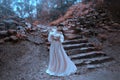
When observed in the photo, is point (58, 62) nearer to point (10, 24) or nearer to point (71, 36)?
point (71, 36)

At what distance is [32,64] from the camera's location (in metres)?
5.25

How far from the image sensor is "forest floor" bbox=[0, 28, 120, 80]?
476 cm

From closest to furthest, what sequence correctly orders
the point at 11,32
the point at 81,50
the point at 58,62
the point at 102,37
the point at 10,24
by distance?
the point at 58,62, the point at 81,50, the point at 11,32, the point at 10,24, the point at 102,37

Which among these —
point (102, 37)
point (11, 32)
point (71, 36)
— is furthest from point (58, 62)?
point (102, 37)

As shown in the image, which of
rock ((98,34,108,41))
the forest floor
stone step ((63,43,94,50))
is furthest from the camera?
rock ((98,34,108,41))

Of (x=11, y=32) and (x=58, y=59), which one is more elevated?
(x=11, y=32)

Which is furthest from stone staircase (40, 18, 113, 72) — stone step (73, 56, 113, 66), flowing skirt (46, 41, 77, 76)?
flowing skirt (46, 41, 77, 76)

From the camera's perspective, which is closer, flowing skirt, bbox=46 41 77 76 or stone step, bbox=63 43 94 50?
flowing skirt, bbox=46 41 77 76

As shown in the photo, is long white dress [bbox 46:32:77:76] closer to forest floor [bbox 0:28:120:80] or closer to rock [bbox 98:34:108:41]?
forest floor [bbox 0:28:120:80]

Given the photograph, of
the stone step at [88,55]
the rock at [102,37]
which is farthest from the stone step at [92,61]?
the rock at [102,37]

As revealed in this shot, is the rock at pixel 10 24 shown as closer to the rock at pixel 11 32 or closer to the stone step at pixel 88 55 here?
the rock at pixel 11 32

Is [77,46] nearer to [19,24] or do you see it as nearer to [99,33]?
[99,33]

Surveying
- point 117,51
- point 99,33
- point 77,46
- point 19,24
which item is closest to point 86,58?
point 77,46

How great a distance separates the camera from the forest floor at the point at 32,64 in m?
Result: 4.76
